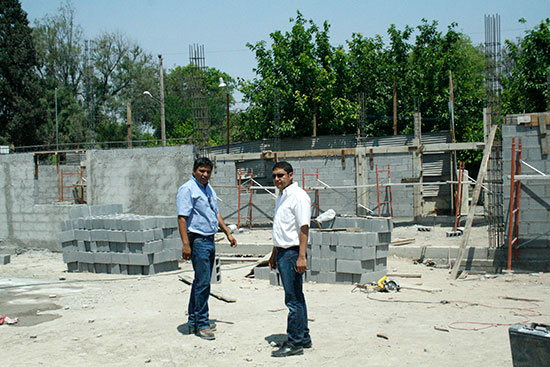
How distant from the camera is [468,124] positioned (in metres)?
28.3

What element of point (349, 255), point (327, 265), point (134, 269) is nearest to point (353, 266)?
point (349, 255)

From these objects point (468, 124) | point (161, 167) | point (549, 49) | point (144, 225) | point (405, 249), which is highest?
point (549, 49)

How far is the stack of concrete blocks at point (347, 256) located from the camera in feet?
28.0

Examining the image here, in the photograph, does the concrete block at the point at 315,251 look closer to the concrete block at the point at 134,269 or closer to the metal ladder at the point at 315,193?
the concrete block at the point at 134,269

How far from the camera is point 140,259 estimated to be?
994 centimetres

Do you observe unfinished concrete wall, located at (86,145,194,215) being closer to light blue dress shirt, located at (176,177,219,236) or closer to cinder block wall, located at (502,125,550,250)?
cinder block wall, located at (502,125,550,250)

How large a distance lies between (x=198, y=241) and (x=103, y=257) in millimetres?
5550

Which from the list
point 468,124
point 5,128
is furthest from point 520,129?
point 5,128

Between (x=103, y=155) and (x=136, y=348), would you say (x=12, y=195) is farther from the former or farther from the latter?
(x=136, y=348)

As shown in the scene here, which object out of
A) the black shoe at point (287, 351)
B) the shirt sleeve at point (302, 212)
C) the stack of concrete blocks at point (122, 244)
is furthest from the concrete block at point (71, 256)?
the shirt sleeve at point (302, 212)

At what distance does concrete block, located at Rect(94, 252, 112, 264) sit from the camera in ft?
33.6

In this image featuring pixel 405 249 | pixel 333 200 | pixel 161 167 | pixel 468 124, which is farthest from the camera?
pixel 468 124

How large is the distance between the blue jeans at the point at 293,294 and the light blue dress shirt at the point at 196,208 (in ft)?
3.38

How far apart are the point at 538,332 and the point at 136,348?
3.51 meters
